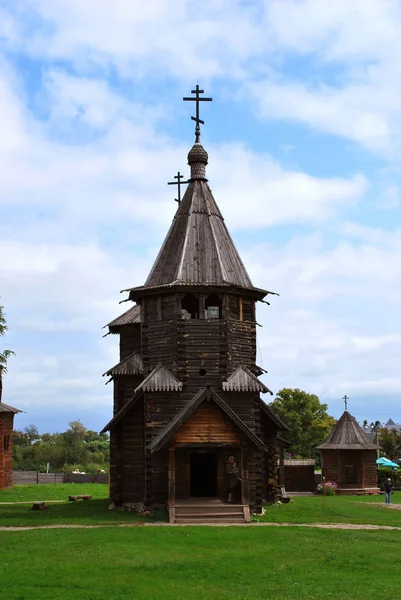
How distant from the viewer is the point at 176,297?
31047 millimetres

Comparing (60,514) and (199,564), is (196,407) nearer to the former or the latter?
(60,514)

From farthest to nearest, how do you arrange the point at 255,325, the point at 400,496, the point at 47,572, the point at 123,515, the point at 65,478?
the point at 65,478
the point at 400,496
the point at 255,325
the point at 123,515
the point at 47,572

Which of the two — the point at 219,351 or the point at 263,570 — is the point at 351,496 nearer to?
the point at 219,351

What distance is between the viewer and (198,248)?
32500 millimetres

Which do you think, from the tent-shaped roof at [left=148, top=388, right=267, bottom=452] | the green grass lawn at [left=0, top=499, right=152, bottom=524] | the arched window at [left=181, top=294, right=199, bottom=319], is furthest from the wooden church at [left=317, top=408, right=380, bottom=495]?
the tent-shaped roof at [left=148, top=388, right=267, bottom=452]

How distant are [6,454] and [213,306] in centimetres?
2861

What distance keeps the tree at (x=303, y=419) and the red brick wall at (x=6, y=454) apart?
99.6ft

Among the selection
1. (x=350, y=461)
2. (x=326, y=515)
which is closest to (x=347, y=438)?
(x=350, y=461)

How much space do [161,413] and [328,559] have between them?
12237mm

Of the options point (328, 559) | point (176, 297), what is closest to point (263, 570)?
point (328, 559)

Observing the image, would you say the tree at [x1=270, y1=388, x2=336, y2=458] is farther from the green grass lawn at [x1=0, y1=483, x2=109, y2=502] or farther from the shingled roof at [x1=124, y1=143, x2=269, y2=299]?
the shingled roof at [x1=124, y1=143, x2=269, y2=299]

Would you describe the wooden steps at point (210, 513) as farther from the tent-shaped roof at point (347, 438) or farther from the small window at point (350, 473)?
the small window at point (350, 473)

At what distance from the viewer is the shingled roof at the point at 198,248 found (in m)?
31.5

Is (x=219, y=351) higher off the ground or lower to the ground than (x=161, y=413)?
higher
